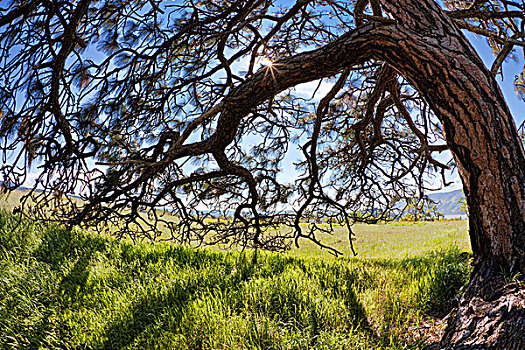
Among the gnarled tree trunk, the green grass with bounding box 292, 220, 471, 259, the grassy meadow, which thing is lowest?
the green grass with bounding box 292, 220, 471, 259

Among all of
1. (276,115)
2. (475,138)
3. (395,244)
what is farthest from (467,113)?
(395,244)

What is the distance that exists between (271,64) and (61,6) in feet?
6.80

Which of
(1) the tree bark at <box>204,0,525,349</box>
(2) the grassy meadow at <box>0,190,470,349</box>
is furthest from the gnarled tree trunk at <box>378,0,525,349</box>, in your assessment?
(2) the grassy meadow at <box>0,190,470,349</box>

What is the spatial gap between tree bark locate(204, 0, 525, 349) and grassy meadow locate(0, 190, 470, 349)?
0.51m

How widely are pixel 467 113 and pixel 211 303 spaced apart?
2.14 m

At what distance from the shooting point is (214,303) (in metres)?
2.14

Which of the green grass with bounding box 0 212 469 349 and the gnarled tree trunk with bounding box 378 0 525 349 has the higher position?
the gnarled tree trunk with bounding box 378 0 525 349

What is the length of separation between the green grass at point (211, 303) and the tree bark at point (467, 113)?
21.3 inches

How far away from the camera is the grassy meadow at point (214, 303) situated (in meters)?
1.79

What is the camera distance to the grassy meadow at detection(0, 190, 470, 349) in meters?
1.79

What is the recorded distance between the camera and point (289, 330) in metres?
1.83

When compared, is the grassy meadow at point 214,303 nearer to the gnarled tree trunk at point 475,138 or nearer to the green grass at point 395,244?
the gnarled tree trunk at point 475,138

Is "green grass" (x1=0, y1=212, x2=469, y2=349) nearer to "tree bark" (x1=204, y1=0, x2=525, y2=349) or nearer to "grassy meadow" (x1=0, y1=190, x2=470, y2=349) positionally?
"grassy meadow" (x1=0, y1=190, x2=470, y2=349)

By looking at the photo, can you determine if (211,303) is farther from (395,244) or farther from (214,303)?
(395,244)
